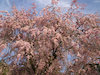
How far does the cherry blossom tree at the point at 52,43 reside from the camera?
645 cm

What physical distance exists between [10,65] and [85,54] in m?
3.85

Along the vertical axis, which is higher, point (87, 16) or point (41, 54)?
point (87, 16)

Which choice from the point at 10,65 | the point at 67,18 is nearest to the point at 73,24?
the point at 67,18

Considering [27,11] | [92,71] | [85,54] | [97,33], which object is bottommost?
[92,71]

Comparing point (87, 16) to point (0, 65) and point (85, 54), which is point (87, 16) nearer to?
point (85, 54)

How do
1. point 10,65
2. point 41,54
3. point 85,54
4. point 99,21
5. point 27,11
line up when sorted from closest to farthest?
point 41,54 < point 85,54 < point 10,65 < point 99,21 < point 27,11

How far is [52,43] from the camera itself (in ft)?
21.3

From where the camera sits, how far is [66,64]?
6.95m

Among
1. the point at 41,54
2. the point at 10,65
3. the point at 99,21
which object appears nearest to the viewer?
the point at 41,54

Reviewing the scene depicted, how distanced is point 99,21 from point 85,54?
239 centimetres

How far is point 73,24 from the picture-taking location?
7754 mm

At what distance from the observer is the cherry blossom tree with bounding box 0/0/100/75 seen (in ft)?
21.2

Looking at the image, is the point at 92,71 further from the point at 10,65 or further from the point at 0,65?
the point at 0,65

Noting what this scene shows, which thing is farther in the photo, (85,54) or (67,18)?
(67,18)
